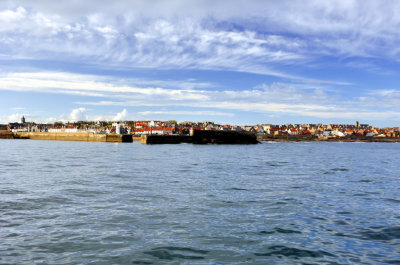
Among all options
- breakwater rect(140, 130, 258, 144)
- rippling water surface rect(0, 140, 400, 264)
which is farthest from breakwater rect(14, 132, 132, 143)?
rippling water surface rect(0, 140, 400, 264)

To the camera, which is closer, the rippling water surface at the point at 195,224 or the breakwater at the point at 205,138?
the rippling water surface at the point at 195,224

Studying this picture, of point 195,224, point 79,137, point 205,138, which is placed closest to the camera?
point 195,224

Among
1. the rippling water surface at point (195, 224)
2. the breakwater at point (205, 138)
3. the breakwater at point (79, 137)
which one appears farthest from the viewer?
the breakwater at point (79, 137)

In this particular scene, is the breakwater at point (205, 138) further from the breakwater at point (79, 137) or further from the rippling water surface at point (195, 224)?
the rippling water surface at point (195, 224)

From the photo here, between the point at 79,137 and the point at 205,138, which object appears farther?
the point at 79,137

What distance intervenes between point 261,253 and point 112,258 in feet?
11.4

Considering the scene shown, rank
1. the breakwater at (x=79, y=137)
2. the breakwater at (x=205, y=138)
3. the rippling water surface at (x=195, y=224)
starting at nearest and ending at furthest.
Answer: the rippling water surface at (x=195, y=224), the breakwater at (x=205, y=138), the breakwater at (x=79, y=137)

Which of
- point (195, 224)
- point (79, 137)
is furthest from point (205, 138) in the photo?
point (195, 224)

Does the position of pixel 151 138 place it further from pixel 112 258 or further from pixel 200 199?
pixel 112 258

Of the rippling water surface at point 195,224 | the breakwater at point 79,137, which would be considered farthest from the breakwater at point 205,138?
the rippling water surface at point 195,224

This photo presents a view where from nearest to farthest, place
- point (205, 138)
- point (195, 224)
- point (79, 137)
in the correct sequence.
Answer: point (195, 224) < point (205, 138) < point (79, 137)

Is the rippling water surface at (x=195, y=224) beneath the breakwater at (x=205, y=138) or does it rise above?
beneath

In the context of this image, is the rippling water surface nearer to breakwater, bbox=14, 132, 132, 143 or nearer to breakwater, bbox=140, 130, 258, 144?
breakwater, bbox=140, 130, 258, 144

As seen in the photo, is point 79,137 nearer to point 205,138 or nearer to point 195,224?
point 205,138
